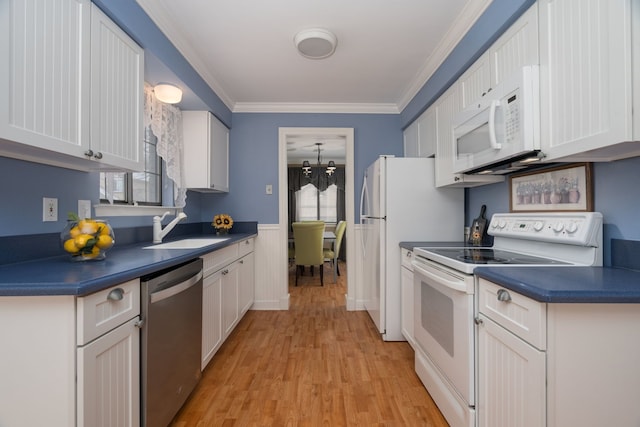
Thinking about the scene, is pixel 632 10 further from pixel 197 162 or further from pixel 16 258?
pixel 197 162

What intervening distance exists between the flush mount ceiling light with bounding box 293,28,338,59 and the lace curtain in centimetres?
122

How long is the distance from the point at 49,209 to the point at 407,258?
2.25 m

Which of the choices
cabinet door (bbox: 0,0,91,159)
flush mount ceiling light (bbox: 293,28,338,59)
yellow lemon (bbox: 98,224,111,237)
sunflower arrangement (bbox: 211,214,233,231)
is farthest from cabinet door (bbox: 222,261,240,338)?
flush mount ceiling light (bbox: 293,28,338,59)

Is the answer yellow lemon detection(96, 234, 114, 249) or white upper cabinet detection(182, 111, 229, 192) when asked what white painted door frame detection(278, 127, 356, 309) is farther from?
yellow lemon detection(96, 234, 114, 249)

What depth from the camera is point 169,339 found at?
1.50 m

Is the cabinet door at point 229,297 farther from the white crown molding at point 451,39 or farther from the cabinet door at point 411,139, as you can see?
the white crown molding at point 451,39

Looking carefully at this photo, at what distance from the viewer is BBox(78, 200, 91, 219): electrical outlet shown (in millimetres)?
1742

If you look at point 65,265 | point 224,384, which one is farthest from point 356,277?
point 65,265

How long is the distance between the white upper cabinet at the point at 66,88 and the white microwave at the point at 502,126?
6.39 feet

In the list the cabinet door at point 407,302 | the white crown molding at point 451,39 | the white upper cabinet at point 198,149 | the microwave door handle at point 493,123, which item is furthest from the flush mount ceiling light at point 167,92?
the cabinet door at point 407,302

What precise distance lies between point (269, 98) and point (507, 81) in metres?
2.46

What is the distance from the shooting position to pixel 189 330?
1714 millimetres

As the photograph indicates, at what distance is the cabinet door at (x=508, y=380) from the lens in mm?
1042

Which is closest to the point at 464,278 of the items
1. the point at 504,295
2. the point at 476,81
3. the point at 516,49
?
the point at 504,295
